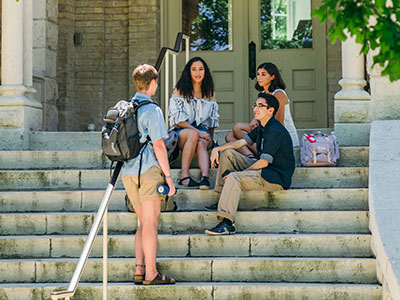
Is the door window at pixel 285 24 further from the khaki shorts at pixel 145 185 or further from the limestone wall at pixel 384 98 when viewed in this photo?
the khaki shorts at pixel 145 185

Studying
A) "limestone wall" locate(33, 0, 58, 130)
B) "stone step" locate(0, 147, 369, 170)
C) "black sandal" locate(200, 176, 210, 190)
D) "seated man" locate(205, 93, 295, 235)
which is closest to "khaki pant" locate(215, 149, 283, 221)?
"seated man" locate(205, 93, 295, 235)

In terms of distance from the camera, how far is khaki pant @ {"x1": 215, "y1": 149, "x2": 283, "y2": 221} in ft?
20.6

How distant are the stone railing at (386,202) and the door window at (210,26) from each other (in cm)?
453

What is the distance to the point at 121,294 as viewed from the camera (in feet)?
19.0

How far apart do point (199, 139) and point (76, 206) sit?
1.32 meters

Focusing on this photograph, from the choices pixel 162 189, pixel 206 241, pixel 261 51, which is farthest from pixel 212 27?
pixel 162 189

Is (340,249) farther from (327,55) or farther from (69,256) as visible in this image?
(327,55)

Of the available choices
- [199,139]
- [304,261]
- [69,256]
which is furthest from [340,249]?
[69,256]

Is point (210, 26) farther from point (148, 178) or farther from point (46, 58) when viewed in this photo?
point (148, 178)

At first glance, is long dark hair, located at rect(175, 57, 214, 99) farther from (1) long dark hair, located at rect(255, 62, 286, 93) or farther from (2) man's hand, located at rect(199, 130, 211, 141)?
(1) long dark hair, located at rect(255, 62, 286, 93)

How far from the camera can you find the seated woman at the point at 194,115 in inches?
276

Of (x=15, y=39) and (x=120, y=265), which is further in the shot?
(x=15, y=39)

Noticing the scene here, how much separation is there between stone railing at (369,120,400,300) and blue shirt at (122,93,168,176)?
1747 millimetres

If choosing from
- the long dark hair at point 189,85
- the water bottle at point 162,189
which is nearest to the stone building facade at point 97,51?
the long dark hair at point 189,85
